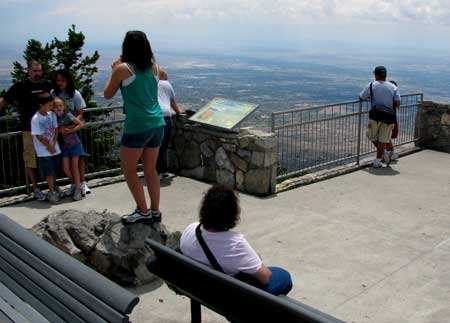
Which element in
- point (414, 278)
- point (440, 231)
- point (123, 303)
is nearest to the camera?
point (123, 303)

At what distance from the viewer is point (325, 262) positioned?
16.9 feet

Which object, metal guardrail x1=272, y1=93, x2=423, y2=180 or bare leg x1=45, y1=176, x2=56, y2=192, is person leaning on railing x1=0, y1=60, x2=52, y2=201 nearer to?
bare leg x1=45, y1=176, x2=56, y2=192

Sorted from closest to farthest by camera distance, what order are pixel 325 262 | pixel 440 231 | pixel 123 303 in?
pixel 123 303, pixel 325 262, pixel 440 231

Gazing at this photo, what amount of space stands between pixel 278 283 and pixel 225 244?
16.4 inches

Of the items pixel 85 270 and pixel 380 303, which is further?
pixel 380 303

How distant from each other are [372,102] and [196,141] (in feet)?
10.3

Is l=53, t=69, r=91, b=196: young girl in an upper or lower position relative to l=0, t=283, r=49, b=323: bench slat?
upper

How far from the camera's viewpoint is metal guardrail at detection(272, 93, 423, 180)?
26.6ft

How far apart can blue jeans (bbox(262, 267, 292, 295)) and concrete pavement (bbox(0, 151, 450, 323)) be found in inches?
38.3

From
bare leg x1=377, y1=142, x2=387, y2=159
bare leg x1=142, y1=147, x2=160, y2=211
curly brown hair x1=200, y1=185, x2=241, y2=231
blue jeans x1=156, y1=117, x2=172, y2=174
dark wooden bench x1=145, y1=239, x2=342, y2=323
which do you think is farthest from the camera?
bare leg x1=377, y1=142, x2=387, y2=159

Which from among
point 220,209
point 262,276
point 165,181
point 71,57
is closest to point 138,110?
point 220,209

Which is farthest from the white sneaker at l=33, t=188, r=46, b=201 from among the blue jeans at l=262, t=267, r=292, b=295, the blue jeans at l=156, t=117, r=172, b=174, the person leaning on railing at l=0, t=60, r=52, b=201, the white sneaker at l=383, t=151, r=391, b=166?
the white sneaker at l=383, t=151, r=391, b=166

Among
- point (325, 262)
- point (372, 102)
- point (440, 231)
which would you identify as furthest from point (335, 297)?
point (372, 102)

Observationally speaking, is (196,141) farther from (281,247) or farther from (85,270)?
(85,270)
